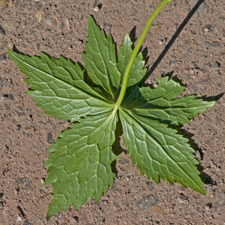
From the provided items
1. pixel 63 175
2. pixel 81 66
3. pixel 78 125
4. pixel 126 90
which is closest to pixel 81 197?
pixel 63 175

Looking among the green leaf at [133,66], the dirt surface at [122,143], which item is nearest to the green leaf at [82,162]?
the dirt surface at [122,143]

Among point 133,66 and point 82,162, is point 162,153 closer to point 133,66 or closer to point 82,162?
point 82,162

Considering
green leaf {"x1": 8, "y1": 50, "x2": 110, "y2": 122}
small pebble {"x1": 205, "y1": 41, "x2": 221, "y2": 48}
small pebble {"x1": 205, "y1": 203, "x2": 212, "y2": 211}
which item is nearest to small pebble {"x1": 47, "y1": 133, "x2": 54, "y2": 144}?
green leaf {"x1": 8, "y1": 50, "x2": 110, "y2": 122}

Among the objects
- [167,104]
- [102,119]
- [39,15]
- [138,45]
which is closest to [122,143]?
[102,119]

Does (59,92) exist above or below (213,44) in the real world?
below

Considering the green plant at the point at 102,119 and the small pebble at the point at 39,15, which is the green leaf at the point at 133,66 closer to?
the green plant at the point at 102,119

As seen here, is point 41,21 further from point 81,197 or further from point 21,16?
point 81,197

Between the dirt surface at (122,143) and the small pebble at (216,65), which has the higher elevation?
the small pebble at (216,65)
